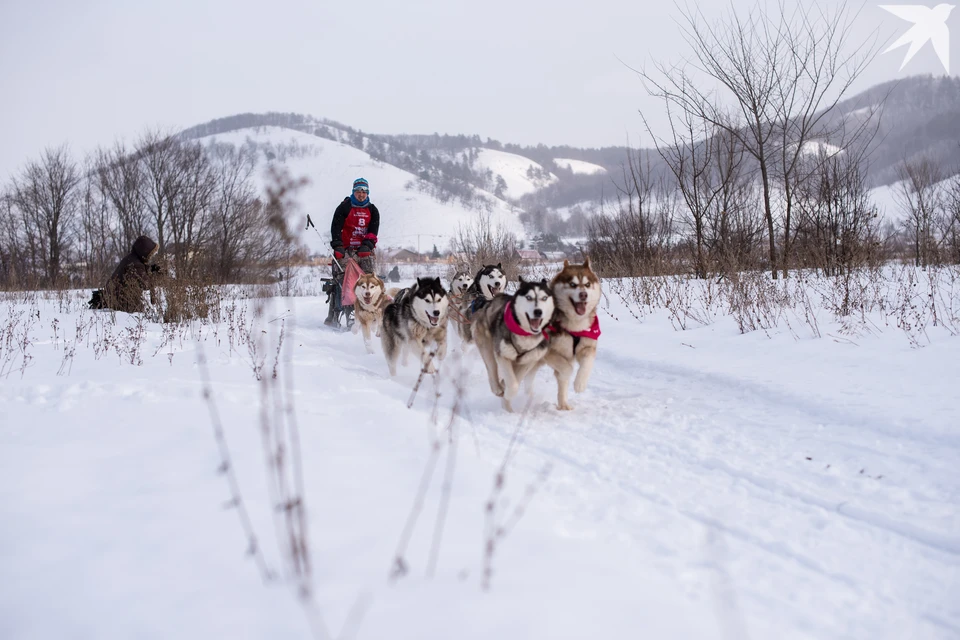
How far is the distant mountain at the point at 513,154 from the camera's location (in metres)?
96.6

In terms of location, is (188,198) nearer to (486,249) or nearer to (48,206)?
(48,206)

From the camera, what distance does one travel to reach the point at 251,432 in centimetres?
311

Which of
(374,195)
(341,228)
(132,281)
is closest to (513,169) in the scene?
(374,195)

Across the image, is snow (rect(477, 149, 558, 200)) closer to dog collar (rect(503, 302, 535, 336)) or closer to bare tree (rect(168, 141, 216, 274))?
bare tree (rect(168, 141, 216, 274))

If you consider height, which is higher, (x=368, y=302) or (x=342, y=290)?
(x=342, y=290)

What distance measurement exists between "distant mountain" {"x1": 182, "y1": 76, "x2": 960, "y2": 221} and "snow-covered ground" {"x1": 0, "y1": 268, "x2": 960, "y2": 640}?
2698 inches

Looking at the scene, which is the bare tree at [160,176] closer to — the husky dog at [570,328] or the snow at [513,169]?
the husky dog at [570,328]

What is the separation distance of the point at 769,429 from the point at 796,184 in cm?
818

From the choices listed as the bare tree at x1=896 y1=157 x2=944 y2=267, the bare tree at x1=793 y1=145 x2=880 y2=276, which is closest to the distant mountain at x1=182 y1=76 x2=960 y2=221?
the bare tree at x1=896 y1=157 x2=944 y2=267

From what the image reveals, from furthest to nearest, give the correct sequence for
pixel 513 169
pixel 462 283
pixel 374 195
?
1. pixel 513 169
2. pixel 374 195
3. pixel 462 283

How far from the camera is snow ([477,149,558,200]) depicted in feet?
514

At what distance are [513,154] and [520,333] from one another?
20135 centimetres

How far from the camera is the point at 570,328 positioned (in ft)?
14.6

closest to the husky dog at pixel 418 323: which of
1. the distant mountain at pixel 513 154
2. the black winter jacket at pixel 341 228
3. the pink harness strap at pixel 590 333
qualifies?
the pink harness strap at pixel 590 333
